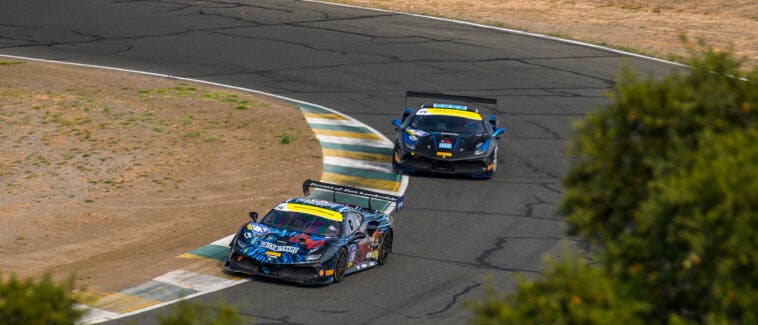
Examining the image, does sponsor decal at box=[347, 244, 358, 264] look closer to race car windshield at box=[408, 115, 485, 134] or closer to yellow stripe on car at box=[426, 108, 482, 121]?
race car windshield at box=[408, 115, 485, 134]

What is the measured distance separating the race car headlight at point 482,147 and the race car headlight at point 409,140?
1.35 m

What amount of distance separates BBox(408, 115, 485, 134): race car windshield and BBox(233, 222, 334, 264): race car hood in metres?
8.34

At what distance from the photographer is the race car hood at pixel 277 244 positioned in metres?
16.4

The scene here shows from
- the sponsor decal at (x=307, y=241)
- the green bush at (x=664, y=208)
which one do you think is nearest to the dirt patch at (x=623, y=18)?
the sponsor decal at (x=307, y=241)

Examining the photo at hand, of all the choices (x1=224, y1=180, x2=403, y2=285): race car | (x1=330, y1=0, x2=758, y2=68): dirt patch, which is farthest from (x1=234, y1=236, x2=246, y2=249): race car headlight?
(x1=330, y1=0, x2=758, y2=68): dirt patch

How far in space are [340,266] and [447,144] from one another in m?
7.98

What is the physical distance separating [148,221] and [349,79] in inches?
590

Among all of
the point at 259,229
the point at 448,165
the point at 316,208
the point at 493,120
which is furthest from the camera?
the point at 493,120

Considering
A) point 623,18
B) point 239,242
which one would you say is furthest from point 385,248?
point 623,18

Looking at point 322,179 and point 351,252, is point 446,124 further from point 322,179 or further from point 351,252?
point 351,252

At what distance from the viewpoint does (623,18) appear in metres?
44.7

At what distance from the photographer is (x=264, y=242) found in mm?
16688

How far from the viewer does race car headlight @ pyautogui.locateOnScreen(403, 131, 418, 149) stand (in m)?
24.4

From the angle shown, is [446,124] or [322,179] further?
[446,124]
